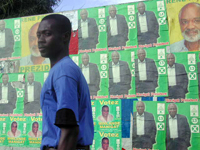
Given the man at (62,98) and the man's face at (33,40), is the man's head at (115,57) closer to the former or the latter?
the man's face at (33,40)

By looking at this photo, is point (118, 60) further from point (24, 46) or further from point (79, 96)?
point (79, 96)

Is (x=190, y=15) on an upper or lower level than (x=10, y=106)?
upper

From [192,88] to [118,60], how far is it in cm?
104

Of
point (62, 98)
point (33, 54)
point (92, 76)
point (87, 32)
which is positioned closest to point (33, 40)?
point (33, 54)

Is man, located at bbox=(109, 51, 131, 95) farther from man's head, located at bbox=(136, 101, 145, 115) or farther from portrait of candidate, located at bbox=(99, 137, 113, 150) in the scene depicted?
portrait of candidate, located at bbox=(99, 137, 113, 150)

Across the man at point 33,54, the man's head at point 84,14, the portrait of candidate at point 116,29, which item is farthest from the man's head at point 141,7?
the man at point 33,54

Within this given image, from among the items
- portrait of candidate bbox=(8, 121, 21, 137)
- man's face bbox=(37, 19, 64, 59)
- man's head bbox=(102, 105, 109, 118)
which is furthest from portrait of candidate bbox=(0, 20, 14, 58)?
man's face bbox=(37, 19, 64, 59)

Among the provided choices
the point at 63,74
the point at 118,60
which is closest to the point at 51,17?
the point at 63,74

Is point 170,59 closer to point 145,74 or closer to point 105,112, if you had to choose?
point 145,74

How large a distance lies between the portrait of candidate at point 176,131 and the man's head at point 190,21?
918mm

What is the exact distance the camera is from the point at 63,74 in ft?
3.97

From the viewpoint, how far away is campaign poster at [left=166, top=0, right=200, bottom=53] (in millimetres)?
3494

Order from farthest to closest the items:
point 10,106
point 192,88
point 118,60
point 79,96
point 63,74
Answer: point 10,106 < point 118,60 < point 192,88 < point 79,96 < point 63,74

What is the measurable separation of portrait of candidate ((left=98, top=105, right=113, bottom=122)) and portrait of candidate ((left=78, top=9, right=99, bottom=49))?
905mm
